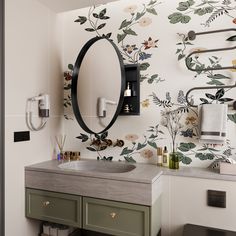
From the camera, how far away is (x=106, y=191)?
1.43 m

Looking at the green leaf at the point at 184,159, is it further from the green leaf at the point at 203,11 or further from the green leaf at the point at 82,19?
the green leaf at the point at 82,19

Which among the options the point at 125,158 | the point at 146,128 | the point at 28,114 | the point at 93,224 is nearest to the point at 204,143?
the point at 146,128

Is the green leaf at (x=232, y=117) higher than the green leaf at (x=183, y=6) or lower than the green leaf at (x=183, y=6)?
lower

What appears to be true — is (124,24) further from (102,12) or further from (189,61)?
(189,61)

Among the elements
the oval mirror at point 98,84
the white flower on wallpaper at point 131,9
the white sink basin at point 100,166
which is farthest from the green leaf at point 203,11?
the white sink basin at point 100,166

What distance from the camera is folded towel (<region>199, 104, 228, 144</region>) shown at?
1.51m

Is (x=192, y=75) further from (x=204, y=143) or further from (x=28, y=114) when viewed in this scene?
(x=28, y=114)

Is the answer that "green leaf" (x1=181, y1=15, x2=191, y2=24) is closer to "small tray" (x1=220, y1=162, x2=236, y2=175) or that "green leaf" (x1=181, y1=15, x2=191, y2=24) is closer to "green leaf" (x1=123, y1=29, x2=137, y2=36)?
"green leaf" (x1=123, y1=29, x2=137, y2=36)

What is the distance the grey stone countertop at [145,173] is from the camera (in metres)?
1.38

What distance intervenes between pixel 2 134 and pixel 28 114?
26cm

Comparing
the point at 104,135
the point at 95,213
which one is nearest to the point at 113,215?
the point at 95,213

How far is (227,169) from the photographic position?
56.2 inches

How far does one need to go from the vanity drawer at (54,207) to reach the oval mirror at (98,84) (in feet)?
1.79

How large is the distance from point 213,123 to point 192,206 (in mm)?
553
